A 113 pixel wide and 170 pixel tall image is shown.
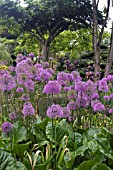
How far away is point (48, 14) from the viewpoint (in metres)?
11.0

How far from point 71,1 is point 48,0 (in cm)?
79

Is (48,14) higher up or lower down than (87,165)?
higher up

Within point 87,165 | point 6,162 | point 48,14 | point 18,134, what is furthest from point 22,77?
point 48,14

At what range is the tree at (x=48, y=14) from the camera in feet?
33.9

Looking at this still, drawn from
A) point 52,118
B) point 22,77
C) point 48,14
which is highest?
point 48,14

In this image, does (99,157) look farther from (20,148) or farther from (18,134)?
(18,134)

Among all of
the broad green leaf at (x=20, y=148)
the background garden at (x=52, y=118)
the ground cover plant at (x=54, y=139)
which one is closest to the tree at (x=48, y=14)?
the background garden at (x=52, y=118)

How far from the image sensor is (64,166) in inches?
83.9

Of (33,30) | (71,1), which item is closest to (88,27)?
(71,1)

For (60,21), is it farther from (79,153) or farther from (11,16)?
(79,153)

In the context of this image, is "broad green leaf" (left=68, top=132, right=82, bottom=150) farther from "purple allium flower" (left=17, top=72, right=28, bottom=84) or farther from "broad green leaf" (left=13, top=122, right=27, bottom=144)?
"purple allium flower" (left=17, top=72, right=28, bottom=84)

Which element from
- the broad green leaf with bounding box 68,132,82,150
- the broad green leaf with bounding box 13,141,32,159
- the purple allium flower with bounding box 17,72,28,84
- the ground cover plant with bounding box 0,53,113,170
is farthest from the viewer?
the purple allium flower with bounding box 17,72,28,84

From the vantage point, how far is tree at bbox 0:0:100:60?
407 inches

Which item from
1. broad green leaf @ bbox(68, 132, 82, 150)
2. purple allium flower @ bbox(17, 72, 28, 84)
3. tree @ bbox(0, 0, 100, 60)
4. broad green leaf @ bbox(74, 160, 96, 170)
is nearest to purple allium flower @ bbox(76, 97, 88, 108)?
broad green leaf @ bbox(68, 132, 82, 150)
